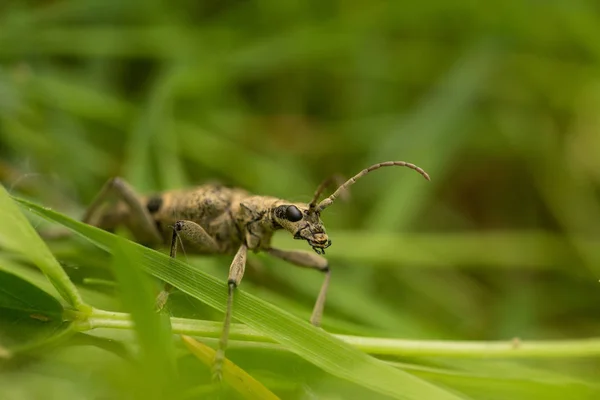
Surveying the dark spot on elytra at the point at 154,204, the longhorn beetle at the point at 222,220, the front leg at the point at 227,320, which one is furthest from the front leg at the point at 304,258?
the dark spot on elytra at the point at 154,204

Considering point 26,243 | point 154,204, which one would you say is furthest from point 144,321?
point 154,204

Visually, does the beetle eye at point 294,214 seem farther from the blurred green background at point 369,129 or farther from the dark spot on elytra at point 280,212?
the blurred green background at point 369,129

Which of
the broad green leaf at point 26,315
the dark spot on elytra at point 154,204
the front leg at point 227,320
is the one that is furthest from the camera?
the dark spot on elytra at point 154,204

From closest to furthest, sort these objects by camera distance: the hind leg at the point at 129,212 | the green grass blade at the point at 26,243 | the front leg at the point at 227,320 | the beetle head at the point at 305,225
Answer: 1. the green grass blade at the point at 26,243
2. the front leg at the point at 227,320
3. the beetle head at the point at 305,225
4. the hind leg at the point at 129,212

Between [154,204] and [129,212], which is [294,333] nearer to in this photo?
[154,204]

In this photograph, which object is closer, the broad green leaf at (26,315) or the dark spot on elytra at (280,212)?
the broad green leaf at (26,315)

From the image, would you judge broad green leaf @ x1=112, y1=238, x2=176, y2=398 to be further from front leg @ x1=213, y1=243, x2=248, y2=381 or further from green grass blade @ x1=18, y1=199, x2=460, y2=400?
green grass blade @ x1=18, y1=199, x2=460, y2=400

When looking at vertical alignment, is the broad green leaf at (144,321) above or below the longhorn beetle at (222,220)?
below
